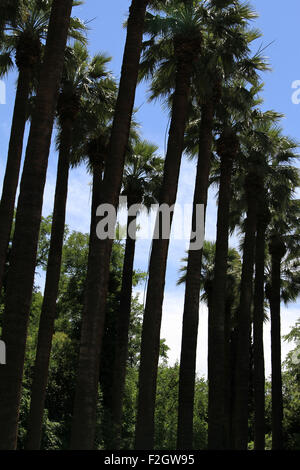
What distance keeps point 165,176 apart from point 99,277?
193 inches

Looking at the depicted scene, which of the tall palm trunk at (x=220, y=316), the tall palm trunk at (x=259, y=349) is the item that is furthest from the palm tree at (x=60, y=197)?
the tall palm trunk at (x=259, y=349)

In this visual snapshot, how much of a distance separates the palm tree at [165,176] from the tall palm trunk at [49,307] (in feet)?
14.8

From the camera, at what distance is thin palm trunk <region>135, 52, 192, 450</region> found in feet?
49.7

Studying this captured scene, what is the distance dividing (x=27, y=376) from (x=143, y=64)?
44.8 feet

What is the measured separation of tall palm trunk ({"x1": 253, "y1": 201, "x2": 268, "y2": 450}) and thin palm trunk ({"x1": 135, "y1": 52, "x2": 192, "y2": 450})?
13.3 meters

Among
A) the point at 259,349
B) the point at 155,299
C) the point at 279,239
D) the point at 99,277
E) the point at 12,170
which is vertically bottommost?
the point at 99,277

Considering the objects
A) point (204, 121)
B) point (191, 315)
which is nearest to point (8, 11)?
point (204, 121)

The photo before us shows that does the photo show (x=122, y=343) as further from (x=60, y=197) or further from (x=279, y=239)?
(x=279, y=239)

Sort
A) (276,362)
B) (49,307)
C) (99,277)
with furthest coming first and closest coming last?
(276,362) < (49,307) < (99,277)

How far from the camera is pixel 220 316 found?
20.5 meters

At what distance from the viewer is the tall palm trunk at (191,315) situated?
17375mm

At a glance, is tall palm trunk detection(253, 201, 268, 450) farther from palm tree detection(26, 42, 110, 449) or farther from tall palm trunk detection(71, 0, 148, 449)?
tall palm trunk detection(71, 0, 148, 449)

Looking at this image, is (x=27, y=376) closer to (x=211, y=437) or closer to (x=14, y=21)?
(x=211, y=437)

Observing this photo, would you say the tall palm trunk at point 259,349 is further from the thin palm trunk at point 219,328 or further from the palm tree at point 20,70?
the palm tree at point 20,70
